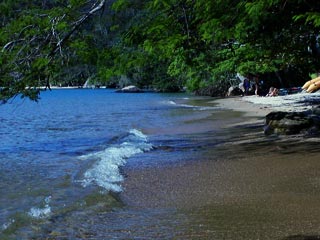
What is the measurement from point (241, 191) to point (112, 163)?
15.5ft

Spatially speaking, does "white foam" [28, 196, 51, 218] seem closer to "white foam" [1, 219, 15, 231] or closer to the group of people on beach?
"white foam" [1, 219, 15, 231]

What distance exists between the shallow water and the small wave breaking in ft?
0.09

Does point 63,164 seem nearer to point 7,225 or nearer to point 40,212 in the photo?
point 40,212

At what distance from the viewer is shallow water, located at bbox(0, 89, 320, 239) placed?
6332mm

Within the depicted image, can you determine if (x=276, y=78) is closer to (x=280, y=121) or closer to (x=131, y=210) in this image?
(x=280, y=121)

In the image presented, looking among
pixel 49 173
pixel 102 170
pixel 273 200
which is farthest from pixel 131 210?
pixel 49 173

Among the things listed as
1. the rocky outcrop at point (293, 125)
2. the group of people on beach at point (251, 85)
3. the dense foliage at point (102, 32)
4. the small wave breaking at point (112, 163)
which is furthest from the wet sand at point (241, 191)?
the group of people on beach at point (251, 85)

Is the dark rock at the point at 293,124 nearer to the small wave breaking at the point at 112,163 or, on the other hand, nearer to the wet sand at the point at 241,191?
the wet sand at the point at 241,191

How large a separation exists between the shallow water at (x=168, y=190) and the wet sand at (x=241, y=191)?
0.6 inches

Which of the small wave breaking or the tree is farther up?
the tree

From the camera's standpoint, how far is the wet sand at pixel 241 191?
6.15 meters

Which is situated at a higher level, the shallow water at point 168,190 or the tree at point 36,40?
the tree at point 36,40

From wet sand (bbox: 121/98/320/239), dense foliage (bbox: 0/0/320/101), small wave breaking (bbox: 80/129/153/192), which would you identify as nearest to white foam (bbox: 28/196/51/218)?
wet sand (bbox: 121/98/320/239)

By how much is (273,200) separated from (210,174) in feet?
8.52
